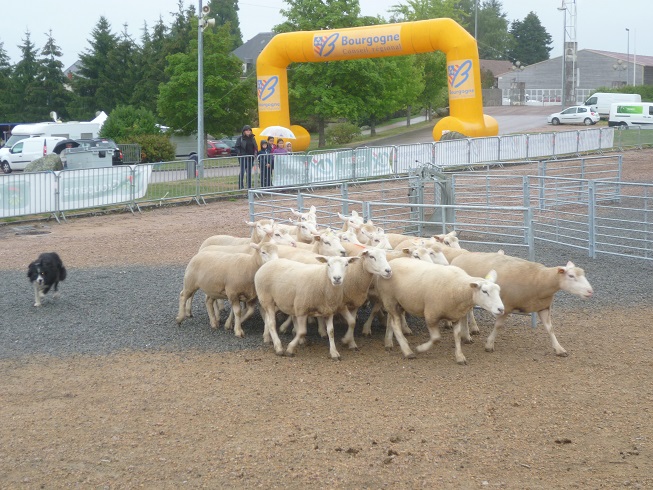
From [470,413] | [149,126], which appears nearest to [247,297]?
[470,413]

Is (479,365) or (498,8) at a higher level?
(498,8)

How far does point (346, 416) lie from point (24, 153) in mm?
32689

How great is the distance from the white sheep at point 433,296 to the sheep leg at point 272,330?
3.74ft

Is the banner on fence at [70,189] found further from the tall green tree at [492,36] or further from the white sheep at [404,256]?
the tall green tree at [492,36]

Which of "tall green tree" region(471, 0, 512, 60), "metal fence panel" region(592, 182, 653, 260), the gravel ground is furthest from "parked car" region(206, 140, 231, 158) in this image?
"tall green tree" region(471, 0, 512, 60)

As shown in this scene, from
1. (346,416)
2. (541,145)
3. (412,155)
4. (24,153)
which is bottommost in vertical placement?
(346,416)

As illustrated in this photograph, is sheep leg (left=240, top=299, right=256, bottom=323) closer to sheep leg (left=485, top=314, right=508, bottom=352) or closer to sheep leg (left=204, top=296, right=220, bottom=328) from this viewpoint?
sheep leg (left=204, top=296, right=220, bottom=328)

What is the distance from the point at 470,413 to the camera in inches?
254

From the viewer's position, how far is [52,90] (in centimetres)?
6225

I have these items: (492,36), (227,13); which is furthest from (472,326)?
(492,36)

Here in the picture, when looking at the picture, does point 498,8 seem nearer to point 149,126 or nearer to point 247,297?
point 149,126

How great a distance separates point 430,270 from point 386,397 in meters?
1.79

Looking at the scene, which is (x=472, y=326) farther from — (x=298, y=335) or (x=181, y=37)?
(x=181, y=37)

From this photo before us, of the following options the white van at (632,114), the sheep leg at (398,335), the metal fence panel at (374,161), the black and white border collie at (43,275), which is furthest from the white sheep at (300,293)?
the white van at (632,114)
